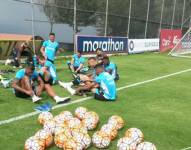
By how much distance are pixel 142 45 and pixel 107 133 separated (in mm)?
25761

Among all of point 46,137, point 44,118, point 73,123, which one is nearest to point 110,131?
point 73,123

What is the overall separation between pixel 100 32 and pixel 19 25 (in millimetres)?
7915

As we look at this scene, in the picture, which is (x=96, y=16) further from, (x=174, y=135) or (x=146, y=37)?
(x=174, y=135)

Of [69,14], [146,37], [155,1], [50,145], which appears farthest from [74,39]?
[50,145]

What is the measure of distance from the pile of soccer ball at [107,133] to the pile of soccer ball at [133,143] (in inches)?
11.4

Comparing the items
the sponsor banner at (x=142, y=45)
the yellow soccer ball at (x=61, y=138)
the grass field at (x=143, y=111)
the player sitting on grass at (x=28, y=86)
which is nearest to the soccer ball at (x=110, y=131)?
the grass field at (x=143, y=111)

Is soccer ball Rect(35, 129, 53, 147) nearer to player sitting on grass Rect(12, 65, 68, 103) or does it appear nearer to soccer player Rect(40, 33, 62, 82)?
player sitting on grass Rect(12, 65, 68, 103)

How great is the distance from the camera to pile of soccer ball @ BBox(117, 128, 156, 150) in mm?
6609

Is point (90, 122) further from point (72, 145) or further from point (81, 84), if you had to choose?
point (81, 84)

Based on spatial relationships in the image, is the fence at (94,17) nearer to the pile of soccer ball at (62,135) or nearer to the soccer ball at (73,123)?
the pile of soccer ball at (62,135)

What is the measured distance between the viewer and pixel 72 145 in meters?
6.64

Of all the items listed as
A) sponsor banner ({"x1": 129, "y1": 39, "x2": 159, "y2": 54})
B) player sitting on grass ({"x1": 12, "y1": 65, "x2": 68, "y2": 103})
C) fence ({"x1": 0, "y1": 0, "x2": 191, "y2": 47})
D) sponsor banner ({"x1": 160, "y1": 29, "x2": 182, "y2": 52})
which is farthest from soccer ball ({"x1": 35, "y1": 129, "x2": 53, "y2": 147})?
sponsor banner ({"x1": 160, "y1": 29, "x2": 182, "y2": 52})

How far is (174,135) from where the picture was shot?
8133 millimetres

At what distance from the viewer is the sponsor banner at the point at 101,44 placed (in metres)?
24.3
